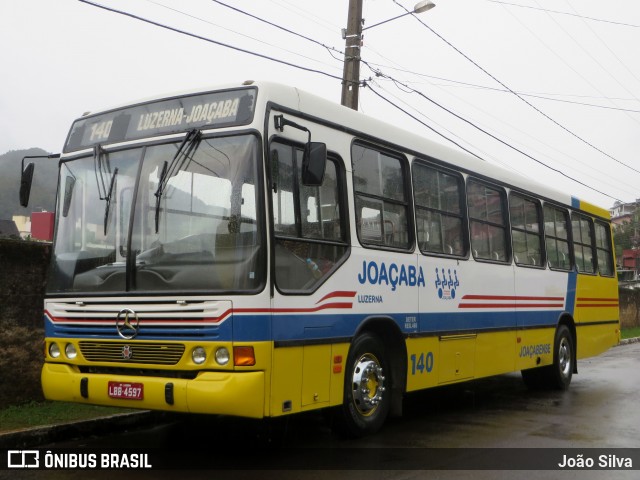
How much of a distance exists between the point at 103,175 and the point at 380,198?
2.78 m

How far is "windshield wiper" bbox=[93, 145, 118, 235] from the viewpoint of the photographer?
6.69m

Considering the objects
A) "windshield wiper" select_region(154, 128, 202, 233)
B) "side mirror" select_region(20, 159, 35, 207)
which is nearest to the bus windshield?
"windshield wiper" select_region(154, 128, 202, 233)

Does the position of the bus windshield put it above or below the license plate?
above

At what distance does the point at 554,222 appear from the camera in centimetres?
1202

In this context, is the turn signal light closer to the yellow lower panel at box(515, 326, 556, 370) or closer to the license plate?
the license plate

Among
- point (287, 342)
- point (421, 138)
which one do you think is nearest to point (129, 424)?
point (287, 342)

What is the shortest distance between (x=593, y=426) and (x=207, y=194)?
16.8 feet

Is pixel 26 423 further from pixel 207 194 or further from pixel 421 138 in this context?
pixel 421 138

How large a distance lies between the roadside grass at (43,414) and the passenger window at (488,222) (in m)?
4.78

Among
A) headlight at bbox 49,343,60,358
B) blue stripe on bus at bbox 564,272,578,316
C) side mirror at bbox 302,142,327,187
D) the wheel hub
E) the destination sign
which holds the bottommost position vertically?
the wheel hub

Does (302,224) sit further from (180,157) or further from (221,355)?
(221,355)

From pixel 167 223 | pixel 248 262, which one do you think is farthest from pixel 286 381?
pixel 167 223

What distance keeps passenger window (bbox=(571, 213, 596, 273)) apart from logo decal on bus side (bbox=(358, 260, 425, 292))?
17.9 feet

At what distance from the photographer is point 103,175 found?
22.4 feet
